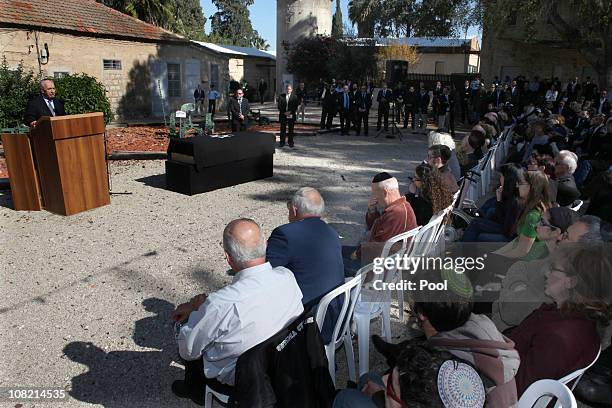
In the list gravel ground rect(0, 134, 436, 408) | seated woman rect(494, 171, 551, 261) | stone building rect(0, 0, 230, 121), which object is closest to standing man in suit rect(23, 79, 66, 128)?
gravel ground rect(0, 134, 436, 408)

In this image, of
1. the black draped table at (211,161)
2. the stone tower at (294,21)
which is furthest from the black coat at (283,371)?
the stone tower at (294,21)

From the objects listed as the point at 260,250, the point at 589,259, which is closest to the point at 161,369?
the point at 260,250

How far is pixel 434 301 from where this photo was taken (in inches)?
77.8

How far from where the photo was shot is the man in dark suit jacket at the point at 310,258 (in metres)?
2.74

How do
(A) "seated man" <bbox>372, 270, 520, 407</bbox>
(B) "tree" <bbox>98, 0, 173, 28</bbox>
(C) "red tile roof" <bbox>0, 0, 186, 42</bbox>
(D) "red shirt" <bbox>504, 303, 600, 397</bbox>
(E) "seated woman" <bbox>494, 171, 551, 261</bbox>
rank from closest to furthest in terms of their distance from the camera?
1. (A) "seated man" <bbox>372, 270, 520, 407</bbox>
2. (D) "red shirt" <bbox>504, 303, 600, 397</bbox>
3. (E) "seated woman" <bbox>494, 171, 551, 261</bbox>
4. (C) "red tile roof" <bbox>0, 0, 186, 42</bbox>
5. (B) "tree" <bbox>98, 0, 173, 28</bbox>

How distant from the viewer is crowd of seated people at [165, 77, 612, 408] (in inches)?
68.9

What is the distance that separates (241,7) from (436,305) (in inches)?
3101

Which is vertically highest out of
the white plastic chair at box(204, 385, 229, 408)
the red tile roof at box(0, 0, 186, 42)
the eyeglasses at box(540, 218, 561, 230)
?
the red tile roof at box(0, 0, 186, 42)

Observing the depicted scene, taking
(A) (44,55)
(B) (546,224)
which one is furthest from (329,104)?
(B) (546,224)

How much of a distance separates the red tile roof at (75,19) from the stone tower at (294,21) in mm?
11034

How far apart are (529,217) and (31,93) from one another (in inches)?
555

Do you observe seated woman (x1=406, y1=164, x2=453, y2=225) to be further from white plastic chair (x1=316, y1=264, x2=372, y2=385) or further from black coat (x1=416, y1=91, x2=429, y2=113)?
black coat (x1=416, y1=91, x2=429, y2=113)

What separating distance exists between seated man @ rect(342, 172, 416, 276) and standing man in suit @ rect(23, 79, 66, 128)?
537cm

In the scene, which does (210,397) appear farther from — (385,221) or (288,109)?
(288,109)
